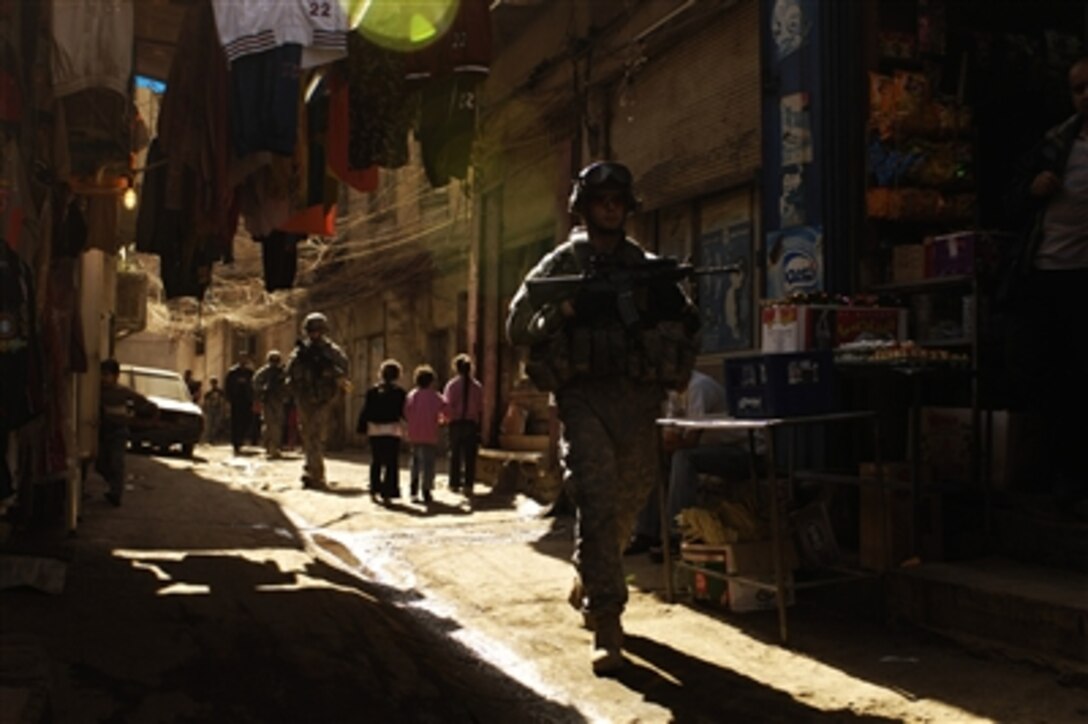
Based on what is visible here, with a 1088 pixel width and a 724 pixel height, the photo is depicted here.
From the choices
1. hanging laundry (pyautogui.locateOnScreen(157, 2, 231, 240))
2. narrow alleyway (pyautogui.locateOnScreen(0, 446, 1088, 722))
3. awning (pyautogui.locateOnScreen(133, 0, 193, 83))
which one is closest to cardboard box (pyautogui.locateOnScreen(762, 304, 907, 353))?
narrow alleyway (pyautogui.locateOnScreen(0, 446, 1088, 722))

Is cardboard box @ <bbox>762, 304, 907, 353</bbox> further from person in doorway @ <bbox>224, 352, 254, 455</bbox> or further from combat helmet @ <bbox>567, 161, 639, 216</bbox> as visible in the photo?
person in doorway @ <bbox>224, 352, 254, 455</bbox>

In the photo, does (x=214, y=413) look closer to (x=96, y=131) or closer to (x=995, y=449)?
(x=96, y=131)

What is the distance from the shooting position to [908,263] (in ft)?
23.2

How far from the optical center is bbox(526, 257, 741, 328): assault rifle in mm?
5070

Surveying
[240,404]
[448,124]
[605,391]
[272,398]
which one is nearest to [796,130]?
[448,124]

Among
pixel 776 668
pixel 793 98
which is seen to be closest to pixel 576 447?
pixel 776 668

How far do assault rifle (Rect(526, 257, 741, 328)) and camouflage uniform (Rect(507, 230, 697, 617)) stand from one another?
5cm

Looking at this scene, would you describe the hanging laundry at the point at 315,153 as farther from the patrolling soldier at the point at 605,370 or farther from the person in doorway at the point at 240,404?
the person in doorway at the point at 240,404

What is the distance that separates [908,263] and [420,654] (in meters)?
4.18

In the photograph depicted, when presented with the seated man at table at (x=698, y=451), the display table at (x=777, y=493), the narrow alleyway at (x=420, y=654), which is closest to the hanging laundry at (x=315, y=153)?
the narrow alleyway at (x=420, y=654)

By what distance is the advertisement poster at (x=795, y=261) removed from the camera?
750 cm

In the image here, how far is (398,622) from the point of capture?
577 centimetres

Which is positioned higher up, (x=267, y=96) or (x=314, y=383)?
(x=267, y=96)

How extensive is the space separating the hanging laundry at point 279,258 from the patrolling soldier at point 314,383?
3873 millimetres
